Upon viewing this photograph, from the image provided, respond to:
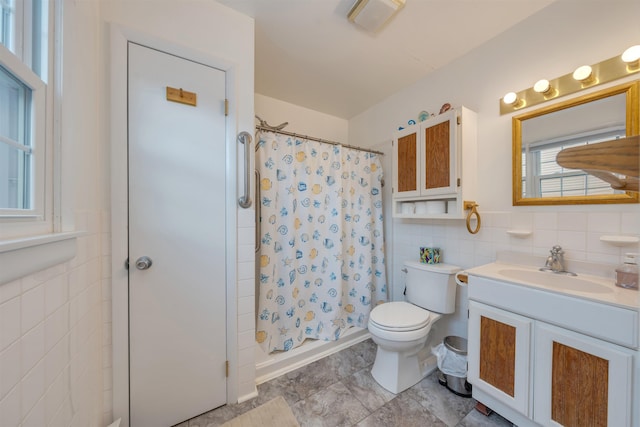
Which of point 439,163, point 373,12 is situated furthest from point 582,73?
point 373,12

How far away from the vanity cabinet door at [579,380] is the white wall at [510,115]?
0.52 meters

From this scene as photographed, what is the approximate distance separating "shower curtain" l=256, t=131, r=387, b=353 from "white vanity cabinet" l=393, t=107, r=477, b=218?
0.42m

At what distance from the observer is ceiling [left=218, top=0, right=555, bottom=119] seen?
136 cm

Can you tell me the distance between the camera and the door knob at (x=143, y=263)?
114cm

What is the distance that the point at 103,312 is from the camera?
110 centimetres

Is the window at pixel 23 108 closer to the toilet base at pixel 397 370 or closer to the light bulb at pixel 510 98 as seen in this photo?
the toilet base at pixel 397 370

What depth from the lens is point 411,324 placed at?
57.7 inches

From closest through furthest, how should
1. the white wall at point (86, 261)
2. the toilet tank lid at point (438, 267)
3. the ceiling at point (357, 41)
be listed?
the white wall at point (86, 261), the ceiling at point (357, 41), the toilet tank lid at point (438, 267)

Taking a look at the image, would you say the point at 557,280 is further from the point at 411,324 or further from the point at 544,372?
the point at 411,324

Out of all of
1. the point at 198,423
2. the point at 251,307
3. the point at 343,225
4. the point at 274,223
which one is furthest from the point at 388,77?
the point at 198,423

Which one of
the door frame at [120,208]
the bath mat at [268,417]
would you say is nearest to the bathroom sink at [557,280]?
the bath mat at [268,417]

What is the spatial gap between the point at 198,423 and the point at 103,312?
2.61 feet

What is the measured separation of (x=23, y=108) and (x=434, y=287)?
220 cm

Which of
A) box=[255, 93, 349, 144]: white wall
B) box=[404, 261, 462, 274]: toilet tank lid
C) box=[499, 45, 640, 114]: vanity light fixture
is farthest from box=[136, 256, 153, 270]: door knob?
box=[499, 45, 640, 114]: vanity light fixture
